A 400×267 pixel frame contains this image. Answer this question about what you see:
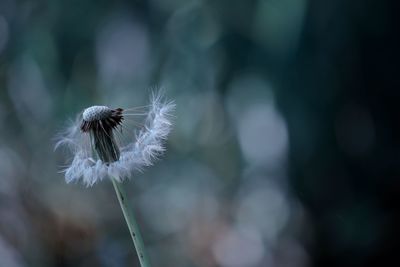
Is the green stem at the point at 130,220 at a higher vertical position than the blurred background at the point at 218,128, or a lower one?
lower

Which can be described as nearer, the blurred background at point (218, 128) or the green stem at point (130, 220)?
the green stem at point (130, 220)

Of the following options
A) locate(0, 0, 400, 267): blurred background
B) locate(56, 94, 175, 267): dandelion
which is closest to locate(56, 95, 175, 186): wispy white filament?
locate(56, 94, 175, 267): dandelion

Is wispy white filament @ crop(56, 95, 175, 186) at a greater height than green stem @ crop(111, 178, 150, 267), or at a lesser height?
greater

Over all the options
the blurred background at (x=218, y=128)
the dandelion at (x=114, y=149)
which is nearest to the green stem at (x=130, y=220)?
the dandelion at (x=114, y=149)

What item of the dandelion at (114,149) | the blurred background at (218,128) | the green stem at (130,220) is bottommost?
the green stem at (130,220)

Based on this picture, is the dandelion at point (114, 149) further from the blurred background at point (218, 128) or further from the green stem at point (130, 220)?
Answer: the blurred background at point (218, 128)

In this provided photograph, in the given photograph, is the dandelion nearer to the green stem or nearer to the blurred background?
the green stem

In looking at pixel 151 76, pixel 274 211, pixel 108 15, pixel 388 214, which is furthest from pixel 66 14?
pixel 388 214
